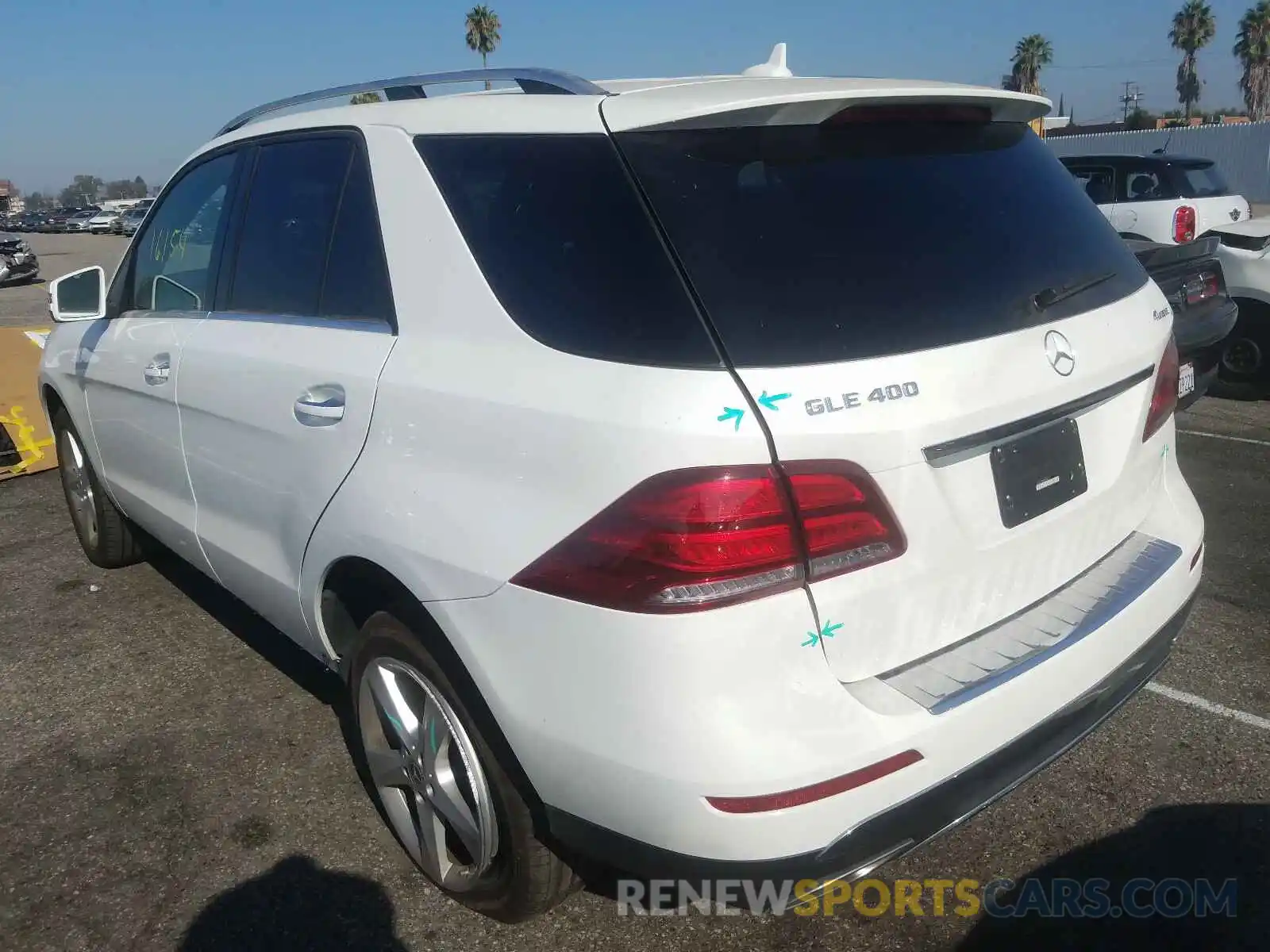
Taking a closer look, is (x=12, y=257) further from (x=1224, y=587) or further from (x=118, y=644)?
(x=1224, y=587)

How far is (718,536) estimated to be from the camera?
5.73ft

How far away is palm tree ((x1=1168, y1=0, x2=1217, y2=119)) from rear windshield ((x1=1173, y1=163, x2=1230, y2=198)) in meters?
54.2

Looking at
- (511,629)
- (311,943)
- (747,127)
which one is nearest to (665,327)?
(747,127)

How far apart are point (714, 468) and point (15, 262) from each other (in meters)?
25.8

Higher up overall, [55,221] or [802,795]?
[802,795]

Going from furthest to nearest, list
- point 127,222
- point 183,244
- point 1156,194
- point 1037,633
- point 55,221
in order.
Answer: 1. point 55,221
2. point 127,222
3. point 1156,194
4. point 183,244
5. point 1037,633

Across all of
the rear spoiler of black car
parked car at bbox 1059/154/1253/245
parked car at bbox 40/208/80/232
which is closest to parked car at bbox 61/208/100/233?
parked car at bbox 40/208/80/232

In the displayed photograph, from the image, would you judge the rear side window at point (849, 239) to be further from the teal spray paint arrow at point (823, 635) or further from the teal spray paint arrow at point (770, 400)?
the teal spray paint arrow at point (823, 635)

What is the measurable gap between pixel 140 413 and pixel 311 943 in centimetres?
198

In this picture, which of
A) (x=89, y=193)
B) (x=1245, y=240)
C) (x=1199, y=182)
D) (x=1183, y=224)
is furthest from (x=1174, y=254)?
(x=89, y=193)

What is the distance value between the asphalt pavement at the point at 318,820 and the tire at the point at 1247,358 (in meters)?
4.01

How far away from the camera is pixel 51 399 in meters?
4.79

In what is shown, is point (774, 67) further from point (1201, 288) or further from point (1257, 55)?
point (1257, 55)

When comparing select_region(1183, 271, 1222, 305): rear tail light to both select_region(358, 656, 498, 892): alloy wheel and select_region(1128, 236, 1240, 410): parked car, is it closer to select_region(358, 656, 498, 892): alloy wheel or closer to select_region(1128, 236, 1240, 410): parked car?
select_region(1128, 236, 1240, 410): parked car
